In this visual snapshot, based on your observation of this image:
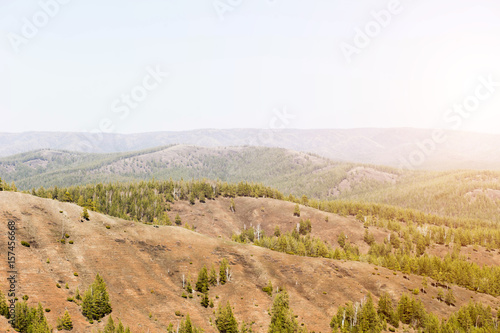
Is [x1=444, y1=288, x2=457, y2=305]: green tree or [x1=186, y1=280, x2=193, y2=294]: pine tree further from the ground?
[x1=186, y1=280, x2=193, y2=294]: pine tree

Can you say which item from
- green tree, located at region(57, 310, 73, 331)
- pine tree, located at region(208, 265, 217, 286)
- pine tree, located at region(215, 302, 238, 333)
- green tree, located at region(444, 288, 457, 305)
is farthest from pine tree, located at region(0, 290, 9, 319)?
green tree, located at region(444, 288, 457, 305)

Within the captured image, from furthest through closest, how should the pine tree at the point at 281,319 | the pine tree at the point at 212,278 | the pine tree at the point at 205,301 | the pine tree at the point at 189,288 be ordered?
1. the pine tree at the point at 212,278
2. the pine tree at the point at 189,288
3. the pine tree at the point at 205,301
4. the pine tree at the point at 281,319

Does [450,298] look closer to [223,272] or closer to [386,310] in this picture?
[386,310]

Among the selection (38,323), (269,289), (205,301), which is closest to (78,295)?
(38,323)

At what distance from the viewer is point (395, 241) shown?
186 meters

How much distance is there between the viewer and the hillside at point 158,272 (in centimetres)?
7781

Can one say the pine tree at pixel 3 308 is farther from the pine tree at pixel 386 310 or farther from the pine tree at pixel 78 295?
the pine tree at pixel 386 310

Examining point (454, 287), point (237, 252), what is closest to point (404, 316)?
point (454, 287)

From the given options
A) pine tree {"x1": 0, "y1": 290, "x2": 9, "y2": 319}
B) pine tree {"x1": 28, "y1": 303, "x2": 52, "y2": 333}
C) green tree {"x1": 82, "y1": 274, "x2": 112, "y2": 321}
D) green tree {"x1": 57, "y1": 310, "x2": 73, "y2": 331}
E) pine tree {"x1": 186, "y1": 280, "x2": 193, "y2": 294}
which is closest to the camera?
pine tree {"x1": 28, "y1": 303, "x2": 52, "y2": 333}

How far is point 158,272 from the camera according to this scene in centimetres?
10056

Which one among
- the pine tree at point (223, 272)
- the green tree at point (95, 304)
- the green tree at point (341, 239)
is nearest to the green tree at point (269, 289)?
the pine tree at point (223, 272)

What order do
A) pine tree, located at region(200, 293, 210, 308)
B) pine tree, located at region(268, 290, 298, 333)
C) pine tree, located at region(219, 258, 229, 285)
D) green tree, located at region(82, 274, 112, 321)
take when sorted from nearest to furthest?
green tree, located at region(82, 274, 112, 321) < pine tree, located at region(268, 290, 298, 333) < pine tree, located at region(200, 293, 210, 308) < pine tree, located at region(219, 258, 229, 285)

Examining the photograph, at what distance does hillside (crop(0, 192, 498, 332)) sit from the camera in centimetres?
7781

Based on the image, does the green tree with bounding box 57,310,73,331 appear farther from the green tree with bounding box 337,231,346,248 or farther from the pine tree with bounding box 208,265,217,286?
the green tree with bounding box 337,231,346,248
